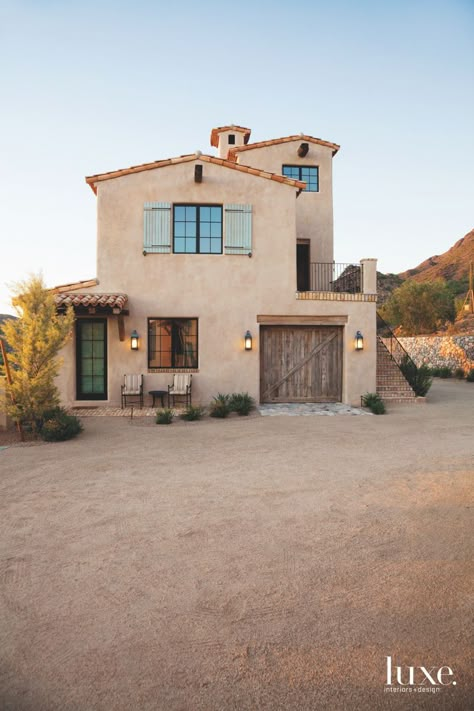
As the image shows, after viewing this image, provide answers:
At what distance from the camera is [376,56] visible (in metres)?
9.70

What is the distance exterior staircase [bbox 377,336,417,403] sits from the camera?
1274 cm

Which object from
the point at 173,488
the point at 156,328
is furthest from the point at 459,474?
the point at 156,328

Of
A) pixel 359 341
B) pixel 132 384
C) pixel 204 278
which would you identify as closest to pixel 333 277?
pixel 359 341

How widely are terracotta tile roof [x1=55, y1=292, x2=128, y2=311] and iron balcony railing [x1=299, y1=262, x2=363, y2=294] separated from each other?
7.17m

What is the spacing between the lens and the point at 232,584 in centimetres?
296

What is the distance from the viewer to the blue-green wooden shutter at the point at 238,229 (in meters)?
11.6

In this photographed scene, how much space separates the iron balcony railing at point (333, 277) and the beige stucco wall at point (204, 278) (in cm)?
241

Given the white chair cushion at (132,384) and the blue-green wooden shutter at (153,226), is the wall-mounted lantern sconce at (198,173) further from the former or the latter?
the white chair cushion at (132,384)

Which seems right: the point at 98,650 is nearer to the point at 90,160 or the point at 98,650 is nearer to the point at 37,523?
the point at 37,523

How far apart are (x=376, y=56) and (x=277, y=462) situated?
10027 millimetres

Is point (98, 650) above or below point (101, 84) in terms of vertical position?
below

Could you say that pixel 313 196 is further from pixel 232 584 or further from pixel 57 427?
pixel 232 584

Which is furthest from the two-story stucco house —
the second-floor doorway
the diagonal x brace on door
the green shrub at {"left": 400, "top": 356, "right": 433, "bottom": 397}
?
the second-floor doorway

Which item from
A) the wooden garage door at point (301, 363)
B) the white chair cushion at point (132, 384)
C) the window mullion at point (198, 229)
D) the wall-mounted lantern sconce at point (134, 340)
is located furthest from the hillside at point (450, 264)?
the white chair cushion at point (132, 384)
